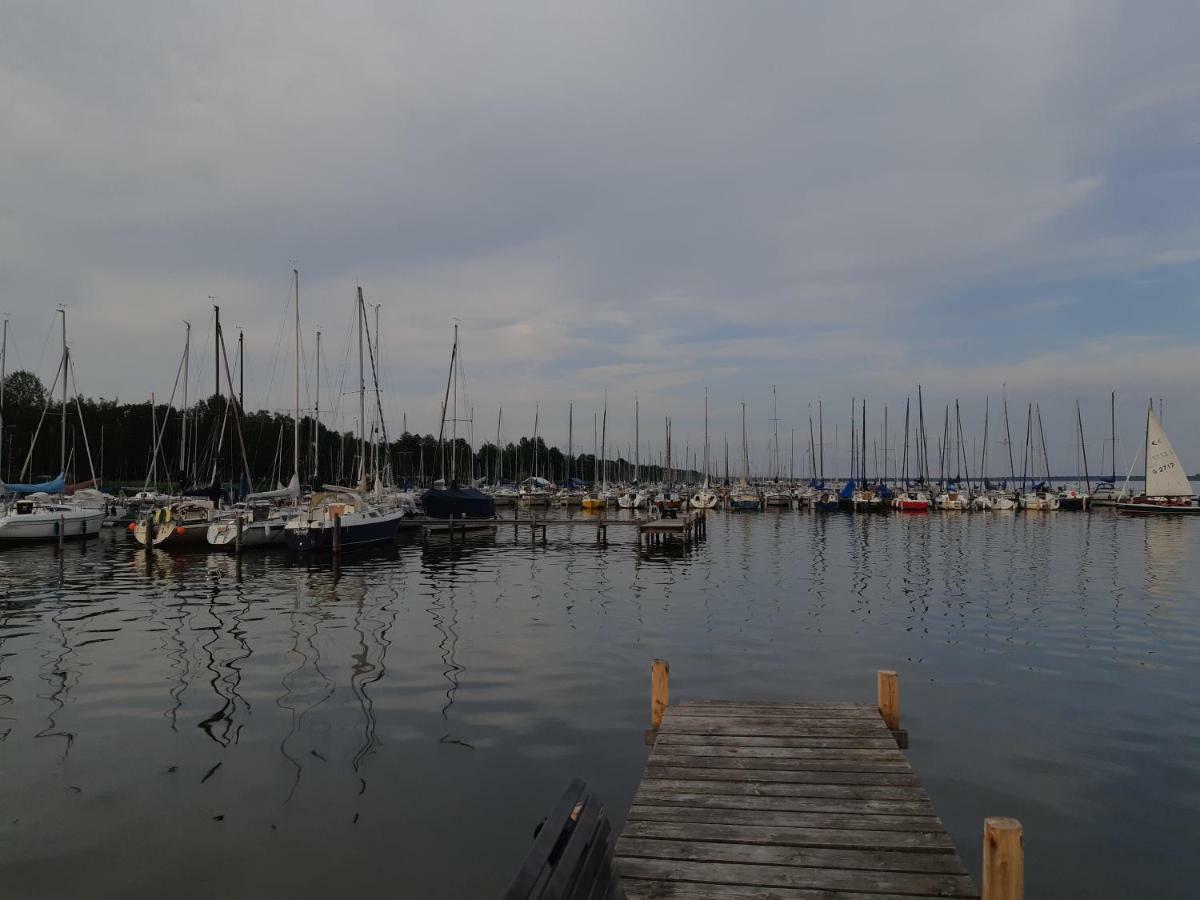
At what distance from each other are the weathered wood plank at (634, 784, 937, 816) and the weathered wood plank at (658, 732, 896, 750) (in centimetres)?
152

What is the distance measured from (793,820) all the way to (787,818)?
0.06m

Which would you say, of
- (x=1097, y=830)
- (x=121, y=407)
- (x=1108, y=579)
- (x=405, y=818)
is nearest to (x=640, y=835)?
(x=405, y=818)

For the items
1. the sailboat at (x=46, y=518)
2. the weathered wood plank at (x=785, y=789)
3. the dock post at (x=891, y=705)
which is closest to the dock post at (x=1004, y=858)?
the weathered wood plank at (x=785, y=789)

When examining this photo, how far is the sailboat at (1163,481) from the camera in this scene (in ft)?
248

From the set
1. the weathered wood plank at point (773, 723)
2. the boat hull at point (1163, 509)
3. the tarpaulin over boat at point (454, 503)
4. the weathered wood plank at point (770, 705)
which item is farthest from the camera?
the boat hull at point (1163, 509)

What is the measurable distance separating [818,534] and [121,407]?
106 metres

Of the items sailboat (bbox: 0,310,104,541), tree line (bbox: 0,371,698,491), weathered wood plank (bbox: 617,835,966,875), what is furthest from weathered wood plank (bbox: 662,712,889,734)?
tree line (bbox: 0,371,698,491)

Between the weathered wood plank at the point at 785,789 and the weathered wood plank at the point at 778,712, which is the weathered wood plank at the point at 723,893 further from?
the weathered wood plank at the point at 778,712

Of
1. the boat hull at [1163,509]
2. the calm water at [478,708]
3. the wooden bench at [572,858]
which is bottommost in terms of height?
the calm water at [478,708]

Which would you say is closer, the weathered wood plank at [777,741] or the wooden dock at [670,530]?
the weathered wood plank at [777,741]

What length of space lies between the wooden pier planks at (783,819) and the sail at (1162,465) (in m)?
83.1

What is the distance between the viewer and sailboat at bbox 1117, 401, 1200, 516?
2975 inches

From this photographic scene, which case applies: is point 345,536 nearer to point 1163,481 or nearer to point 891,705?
point 891,705

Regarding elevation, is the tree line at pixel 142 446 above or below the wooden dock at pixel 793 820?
above
